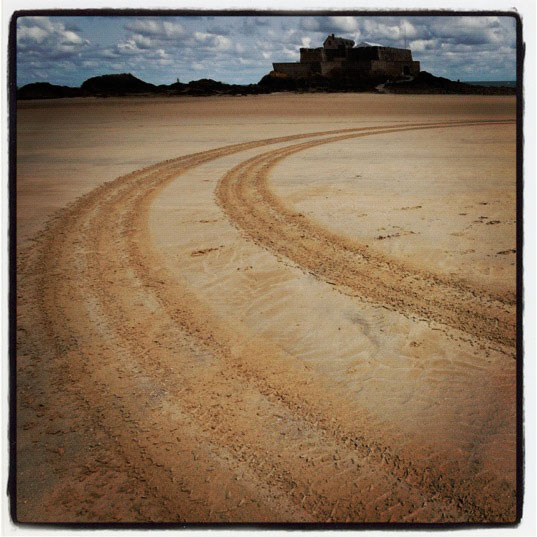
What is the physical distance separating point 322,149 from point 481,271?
713 cm

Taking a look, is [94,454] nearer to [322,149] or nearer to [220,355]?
[220,355]

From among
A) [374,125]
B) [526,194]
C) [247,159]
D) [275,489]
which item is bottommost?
[275,489]

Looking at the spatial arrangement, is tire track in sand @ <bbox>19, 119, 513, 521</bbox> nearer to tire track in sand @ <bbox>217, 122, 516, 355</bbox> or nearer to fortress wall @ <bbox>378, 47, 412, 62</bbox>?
tire track in sand @ <bbox>217, 122, 516, 355</bbox>

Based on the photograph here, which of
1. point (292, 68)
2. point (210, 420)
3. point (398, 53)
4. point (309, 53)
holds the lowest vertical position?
point (210, 420)

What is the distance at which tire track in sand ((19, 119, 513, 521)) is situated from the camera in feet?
8.18

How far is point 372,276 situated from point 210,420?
228cm

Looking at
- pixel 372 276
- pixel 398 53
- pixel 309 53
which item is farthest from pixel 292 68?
pixel 372 276

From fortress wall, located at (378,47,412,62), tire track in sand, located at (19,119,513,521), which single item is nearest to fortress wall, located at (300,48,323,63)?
fortress wall, located at (378,47,412,62)

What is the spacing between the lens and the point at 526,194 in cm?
306

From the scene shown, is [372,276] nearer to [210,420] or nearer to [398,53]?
[210,420]

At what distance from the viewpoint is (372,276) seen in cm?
470

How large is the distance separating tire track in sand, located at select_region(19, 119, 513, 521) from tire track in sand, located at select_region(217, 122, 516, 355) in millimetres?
1215

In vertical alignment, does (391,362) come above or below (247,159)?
below
